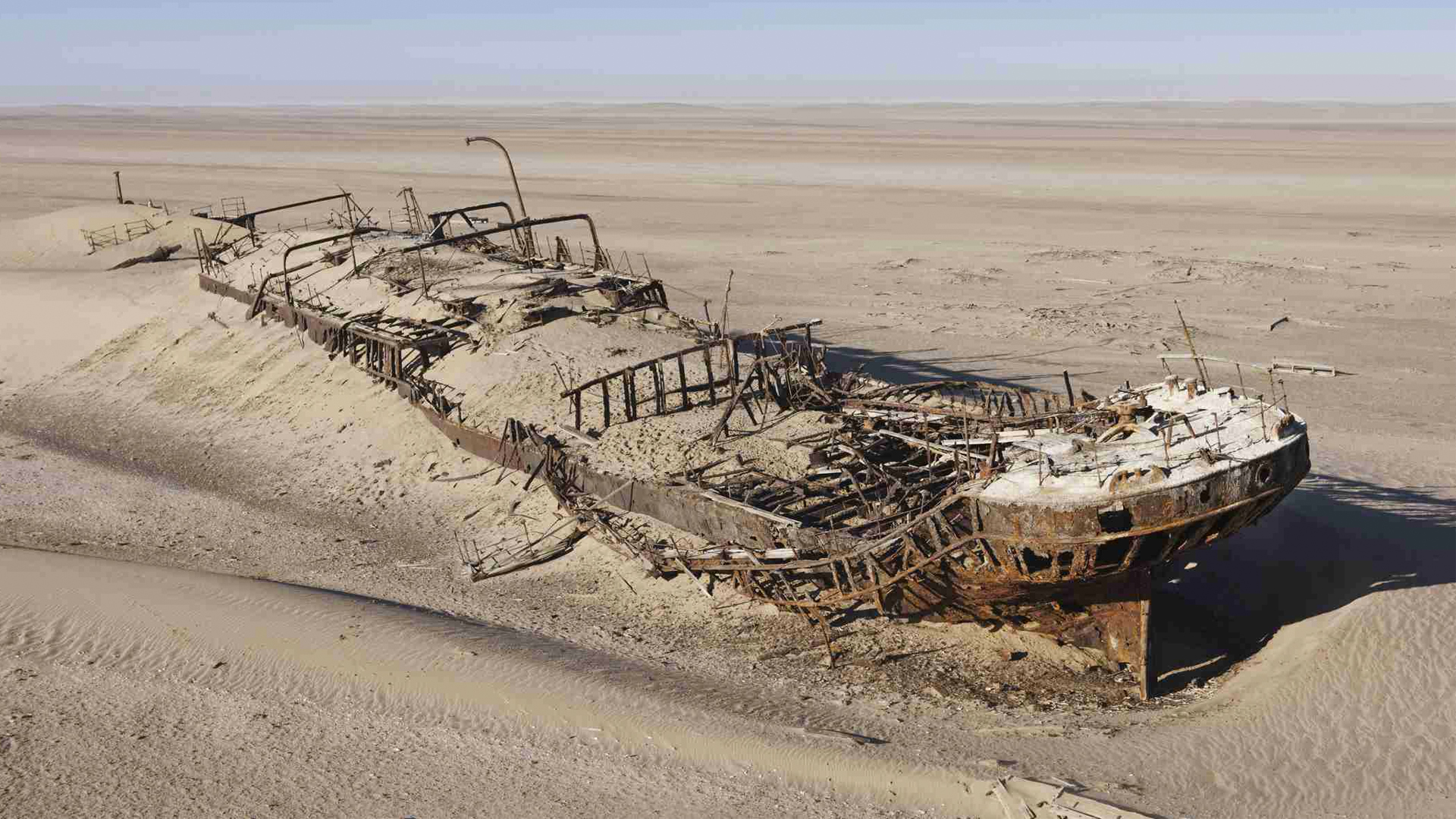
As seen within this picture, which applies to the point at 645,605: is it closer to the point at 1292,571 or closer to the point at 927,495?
the point at 927,495

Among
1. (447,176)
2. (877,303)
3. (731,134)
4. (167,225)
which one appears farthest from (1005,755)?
(731,134)

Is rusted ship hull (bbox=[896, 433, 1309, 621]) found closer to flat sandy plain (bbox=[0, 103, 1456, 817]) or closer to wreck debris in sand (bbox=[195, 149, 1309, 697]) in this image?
wreck debris in sand (bbox=[195, 149, 1309, 697])

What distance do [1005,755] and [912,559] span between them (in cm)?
207

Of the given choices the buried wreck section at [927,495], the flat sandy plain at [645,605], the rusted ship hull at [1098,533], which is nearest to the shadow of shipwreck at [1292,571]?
the flat sandy plain at [645,605]

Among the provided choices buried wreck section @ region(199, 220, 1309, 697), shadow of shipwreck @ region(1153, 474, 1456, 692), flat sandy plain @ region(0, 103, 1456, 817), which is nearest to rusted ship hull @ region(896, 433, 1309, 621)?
buried wreck section @ region(199, 220, 1309, 697)

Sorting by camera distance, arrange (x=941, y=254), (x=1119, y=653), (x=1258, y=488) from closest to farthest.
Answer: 1. (x=1258, y=488)
2. (x=1119, y=653)
3. (x=941, y=254)

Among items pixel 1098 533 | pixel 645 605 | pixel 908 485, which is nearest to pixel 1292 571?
pixel 1098 533

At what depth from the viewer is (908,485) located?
41.7 feet

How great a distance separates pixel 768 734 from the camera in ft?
33.8

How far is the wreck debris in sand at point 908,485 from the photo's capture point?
10.9m

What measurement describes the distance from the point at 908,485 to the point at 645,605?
2.85 m

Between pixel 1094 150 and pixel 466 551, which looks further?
pixel 1094 150

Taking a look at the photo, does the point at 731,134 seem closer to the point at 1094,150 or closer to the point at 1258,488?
the point at 1094,150

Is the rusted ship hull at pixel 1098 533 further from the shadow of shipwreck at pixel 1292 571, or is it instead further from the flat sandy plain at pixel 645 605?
the flat sandy plain at pixel 645 605
